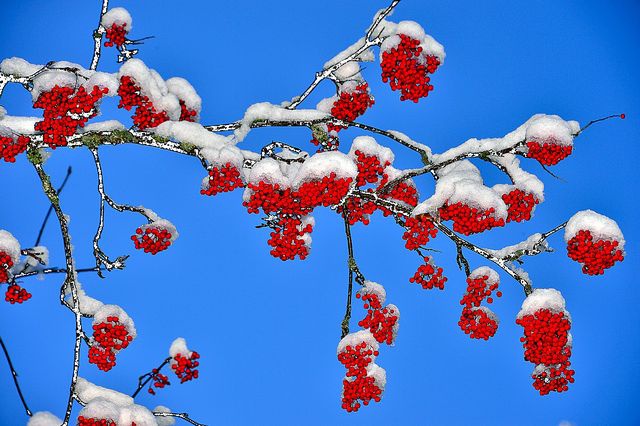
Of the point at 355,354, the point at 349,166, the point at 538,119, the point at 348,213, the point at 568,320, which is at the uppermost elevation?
the point at 538,119

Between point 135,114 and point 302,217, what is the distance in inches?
85.5

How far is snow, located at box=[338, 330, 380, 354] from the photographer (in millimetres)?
6479

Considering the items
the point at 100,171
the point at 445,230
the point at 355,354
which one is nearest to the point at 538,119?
the point at 445,230

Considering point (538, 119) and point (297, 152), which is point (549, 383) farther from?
point (297, 152)

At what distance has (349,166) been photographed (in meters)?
5.55

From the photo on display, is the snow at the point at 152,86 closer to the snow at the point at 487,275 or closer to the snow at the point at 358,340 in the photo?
the snow at the point at 358,340

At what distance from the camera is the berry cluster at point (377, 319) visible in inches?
264

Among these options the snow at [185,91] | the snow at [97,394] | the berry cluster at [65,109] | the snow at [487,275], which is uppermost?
the snow at [185,91]

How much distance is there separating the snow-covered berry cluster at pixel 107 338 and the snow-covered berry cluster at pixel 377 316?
2745 mm

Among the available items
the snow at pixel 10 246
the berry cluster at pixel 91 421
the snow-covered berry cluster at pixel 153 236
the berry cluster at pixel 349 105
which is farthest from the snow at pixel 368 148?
the snow at pixel 10 246

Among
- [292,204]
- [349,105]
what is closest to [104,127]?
[292,204]

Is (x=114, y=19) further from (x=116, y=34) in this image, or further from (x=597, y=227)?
(x=597, y=227)

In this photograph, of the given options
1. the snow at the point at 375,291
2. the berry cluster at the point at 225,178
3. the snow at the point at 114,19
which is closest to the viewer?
the berry cluster at the point at 225,178

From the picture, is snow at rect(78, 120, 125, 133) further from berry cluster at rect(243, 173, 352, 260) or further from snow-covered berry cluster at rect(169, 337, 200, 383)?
snow-covered berry cluster at rect(169, 337, 200, 383)
